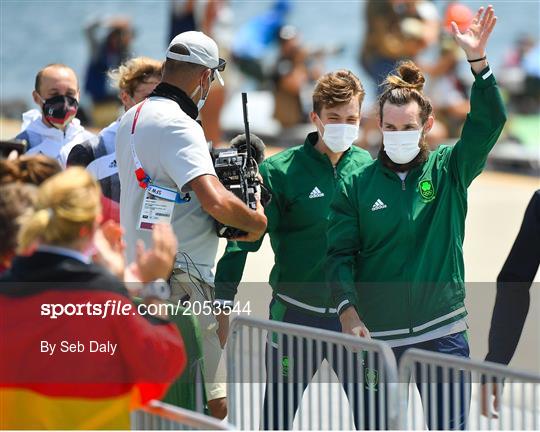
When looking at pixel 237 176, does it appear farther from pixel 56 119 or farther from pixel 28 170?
pixel 56 119

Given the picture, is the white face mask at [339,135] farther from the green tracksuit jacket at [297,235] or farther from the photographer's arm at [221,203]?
the photographer's arm at [221,203]

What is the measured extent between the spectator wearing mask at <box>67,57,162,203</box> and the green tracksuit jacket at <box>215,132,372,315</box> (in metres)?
0.66

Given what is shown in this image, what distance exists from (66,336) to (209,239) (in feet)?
5.12

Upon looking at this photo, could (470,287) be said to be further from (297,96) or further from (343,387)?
(297,96)

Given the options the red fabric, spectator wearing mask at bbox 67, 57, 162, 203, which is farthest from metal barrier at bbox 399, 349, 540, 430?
spectator wearing mask at bbox 67, 57, 162, 203

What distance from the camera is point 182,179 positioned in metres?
4.69

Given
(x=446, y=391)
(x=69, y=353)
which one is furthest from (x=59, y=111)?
(x=69, y=353)

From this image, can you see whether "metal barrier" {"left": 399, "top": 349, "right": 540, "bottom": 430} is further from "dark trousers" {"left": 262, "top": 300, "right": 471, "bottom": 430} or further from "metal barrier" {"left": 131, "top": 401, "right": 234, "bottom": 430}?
"metal barrier" {"left": 131, "top": 401, "right": 234, "bottom": 430}

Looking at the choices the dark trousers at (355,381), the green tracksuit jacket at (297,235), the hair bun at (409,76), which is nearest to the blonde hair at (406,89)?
the hair bun at (409,76)

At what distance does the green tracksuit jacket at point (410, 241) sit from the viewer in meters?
5.05

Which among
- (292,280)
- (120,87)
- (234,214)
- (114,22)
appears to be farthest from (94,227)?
(114,22)

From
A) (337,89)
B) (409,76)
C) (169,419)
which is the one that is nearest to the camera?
(169,419)

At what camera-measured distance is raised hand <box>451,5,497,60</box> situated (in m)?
4.96

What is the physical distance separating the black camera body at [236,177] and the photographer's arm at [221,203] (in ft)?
0.42
